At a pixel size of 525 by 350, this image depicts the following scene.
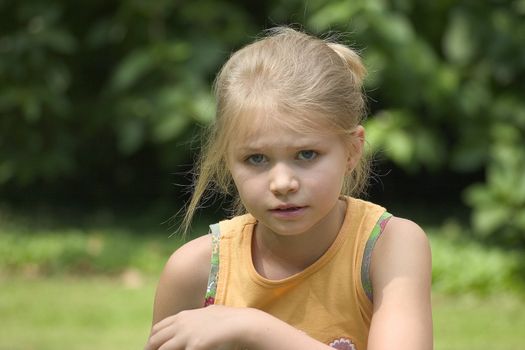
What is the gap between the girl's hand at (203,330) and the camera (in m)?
2.37

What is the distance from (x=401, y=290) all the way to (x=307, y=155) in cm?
37

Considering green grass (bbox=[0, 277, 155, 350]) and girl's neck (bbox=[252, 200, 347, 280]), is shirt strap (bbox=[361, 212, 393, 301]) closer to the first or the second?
girl's neck (bbox=[252, 200, 347, 280])

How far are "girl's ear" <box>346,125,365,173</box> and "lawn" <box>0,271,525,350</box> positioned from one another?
7.82 ft

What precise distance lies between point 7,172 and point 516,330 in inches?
147

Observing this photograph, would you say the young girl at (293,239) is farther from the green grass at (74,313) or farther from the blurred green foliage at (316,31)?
the blurred green foliage at (316,31)

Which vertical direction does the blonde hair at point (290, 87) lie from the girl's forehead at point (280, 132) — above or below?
above

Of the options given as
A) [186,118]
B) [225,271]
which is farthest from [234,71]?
[186,118]

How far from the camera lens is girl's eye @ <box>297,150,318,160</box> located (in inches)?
98.4

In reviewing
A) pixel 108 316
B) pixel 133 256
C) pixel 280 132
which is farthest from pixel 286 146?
pixel 133 256

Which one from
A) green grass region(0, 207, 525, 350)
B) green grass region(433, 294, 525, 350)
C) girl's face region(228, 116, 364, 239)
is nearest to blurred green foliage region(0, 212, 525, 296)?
green grass region(0, 207, 525, 350)

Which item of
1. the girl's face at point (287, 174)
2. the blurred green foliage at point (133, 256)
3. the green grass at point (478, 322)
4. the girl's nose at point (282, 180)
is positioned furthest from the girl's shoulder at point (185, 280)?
the blurred green foliage at point (133, 256)

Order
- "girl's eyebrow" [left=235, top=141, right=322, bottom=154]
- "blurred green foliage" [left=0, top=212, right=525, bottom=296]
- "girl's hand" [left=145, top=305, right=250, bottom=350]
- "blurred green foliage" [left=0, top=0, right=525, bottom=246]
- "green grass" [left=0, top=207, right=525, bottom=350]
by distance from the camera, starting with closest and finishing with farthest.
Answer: "girl's hand" [left=145, top=305, right=250, bottom=350]
"girl's eyebrow" [left=235, top=141, right=322, bottom=154]
"green grass" [left=0, top=207, right=525, bottom=350]
"blurred green foliage" [left=0, top=212, right=525, bottom=296]
"blurred green foliage" [left=0, top=0, right=525, bottom=246]

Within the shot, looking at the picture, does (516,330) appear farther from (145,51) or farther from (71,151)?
(71,151)

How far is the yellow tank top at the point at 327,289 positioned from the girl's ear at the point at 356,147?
0.49 ft
